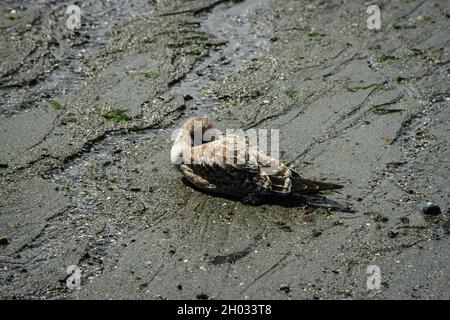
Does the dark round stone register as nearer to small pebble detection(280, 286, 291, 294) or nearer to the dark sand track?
the dark sand track

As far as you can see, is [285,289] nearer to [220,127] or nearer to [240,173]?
[240,173]

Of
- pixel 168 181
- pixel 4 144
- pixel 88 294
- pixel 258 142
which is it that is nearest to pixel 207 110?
pixel 258 142

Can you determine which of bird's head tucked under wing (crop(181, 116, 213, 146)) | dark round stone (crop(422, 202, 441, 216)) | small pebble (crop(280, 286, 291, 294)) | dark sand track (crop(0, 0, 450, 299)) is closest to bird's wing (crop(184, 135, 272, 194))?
dark sand track (crop(0, 0, 450, 299))

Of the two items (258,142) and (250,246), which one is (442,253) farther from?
(258,142)

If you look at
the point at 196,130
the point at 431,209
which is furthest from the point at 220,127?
the point at 431,209

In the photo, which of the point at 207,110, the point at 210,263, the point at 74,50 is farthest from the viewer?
the point at 74,50
